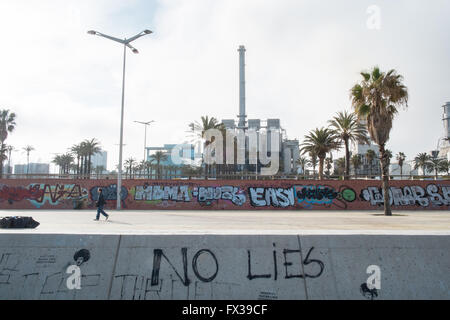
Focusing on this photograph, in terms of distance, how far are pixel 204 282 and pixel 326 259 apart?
1.66 metres

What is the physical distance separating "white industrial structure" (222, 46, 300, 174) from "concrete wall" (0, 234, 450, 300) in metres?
60.8

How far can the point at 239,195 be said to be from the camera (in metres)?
26.1

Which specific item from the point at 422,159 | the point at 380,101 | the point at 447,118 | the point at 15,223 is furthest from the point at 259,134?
the point at 15,223

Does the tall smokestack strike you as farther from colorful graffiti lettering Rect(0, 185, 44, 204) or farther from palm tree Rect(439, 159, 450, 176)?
palm tree Rect(439, 159, 450, 176)

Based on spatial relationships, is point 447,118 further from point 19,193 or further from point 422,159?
point 19,193

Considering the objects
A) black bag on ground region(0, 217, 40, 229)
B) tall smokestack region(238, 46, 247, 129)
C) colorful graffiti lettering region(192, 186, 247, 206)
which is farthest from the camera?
tall smokestack region(238, 46, 247, 129)

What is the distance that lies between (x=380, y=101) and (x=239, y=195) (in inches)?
480

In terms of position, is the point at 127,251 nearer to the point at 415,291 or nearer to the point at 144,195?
the point at 415,291

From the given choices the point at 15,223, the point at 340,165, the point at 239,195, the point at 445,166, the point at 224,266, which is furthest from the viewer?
the point at 340,165

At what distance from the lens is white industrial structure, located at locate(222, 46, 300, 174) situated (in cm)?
6462

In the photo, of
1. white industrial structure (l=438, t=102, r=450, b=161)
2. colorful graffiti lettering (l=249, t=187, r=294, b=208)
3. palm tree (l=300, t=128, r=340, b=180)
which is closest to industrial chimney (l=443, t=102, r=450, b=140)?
white industrial structure (l=438, t=102, r=450, b=161)

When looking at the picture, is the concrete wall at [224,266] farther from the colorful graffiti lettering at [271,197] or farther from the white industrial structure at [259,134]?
the white industrial structure at [259,134]
